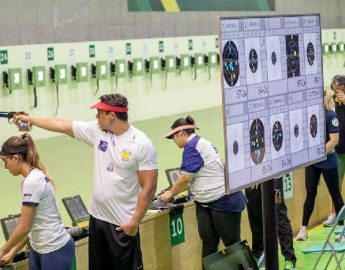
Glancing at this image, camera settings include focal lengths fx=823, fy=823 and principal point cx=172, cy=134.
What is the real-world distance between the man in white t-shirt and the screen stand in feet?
6.26

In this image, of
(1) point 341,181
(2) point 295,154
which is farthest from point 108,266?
(1) point 341,181

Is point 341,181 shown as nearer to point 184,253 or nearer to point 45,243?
point 184,253

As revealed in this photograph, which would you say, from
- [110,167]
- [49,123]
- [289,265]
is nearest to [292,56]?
[110,167]

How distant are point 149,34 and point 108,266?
39.6ft

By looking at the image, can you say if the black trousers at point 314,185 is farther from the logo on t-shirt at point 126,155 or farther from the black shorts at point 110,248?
the logo on t-shirt at point 126,155

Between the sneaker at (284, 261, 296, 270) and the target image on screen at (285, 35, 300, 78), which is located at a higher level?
the target image on screen at (285, 35, 300, 78)

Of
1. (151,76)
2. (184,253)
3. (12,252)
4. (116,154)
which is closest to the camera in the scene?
(12,252)

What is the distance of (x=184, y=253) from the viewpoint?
292 inches

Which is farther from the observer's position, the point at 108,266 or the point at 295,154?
the point at 108,266

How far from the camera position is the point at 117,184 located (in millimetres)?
5961

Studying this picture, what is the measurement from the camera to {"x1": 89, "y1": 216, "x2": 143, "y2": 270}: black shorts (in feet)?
19.9

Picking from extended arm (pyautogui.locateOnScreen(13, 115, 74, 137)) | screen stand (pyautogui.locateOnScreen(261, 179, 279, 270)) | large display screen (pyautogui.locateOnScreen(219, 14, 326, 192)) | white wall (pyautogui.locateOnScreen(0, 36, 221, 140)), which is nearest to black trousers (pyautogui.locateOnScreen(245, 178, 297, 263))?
extended arm (pyautogui.locateOnScreen(13, 115, 74, 137))

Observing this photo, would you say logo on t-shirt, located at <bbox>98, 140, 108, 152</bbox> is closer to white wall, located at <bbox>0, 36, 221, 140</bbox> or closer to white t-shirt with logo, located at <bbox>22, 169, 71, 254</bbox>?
white t-shirt with logo, located at <bbox>22, 169, 71, 254</bbox>

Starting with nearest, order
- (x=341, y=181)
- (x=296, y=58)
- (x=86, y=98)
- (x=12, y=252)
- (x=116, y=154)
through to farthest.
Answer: (x=296, y=58) < (x=12, y=252) < (x=116, y=154) < (x=341, y=181) < (x=86, y=98)
